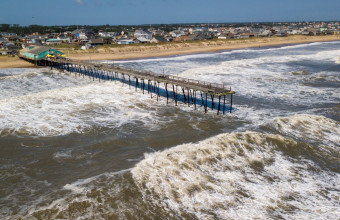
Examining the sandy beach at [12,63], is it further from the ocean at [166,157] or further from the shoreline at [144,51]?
the ocean at [166,157]

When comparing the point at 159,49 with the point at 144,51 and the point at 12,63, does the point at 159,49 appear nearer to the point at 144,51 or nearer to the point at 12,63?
the point at 144,51

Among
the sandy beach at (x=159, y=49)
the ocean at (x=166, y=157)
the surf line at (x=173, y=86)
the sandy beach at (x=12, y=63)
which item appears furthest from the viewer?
the sandy beach at (x=159, y=49)

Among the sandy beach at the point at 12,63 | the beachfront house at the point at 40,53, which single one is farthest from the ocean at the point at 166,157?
the sandy beach at the point at 12,63

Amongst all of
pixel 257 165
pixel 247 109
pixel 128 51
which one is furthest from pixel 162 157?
pixel 128 51

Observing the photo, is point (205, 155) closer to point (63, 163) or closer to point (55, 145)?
point (63, 163)

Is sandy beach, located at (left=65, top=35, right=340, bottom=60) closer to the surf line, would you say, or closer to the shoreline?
the shoreline

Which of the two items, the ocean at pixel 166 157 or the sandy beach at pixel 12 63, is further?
the sandy beach at pixel 12 63

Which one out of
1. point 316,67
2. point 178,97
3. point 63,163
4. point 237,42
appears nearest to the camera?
point 63,163

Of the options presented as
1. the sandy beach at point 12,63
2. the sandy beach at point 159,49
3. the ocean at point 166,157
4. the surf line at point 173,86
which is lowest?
the ocean at point 166,157

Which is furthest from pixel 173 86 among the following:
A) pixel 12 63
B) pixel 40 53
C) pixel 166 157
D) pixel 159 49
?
pixel 159 49
